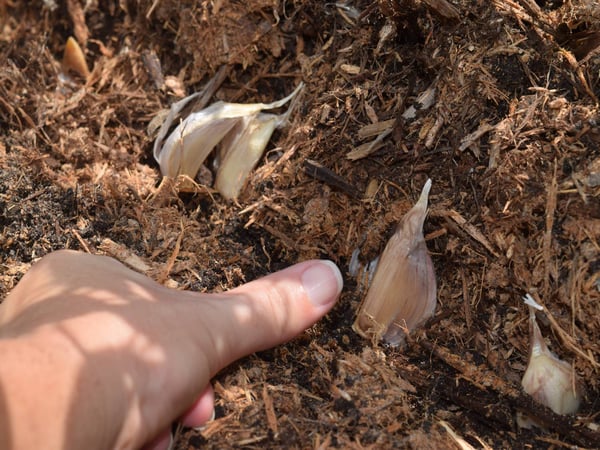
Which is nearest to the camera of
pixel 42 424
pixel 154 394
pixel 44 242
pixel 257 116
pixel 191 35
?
pixel 42 424

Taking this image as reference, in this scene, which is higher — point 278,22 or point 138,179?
point 278,22

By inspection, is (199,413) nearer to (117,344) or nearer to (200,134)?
(117,344)

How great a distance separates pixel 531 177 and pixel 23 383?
1080mm

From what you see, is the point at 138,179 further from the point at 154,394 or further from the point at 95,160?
the point at 154,394

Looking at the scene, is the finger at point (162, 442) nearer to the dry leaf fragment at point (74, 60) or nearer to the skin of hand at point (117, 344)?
the skin of hand at point (117, 344)

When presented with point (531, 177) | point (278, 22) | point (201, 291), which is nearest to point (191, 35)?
point (278, 22)

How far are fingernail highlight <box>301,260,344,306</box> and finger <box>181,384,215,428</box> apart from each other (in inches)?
12.2

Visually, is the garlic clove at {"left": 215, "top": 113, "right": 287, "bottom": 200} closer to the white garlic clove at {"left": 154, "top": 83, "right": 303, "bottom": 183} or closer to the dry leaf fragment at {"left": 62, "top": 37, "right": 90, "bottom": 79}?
the white garlic clove at {"left": 154, "top": 83, "right": 303, "bottom": 183}

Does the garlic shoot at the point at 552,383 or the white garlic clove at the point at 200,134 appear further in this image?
the white garlic clove at the point at 200,134

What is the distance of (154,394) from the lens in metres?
1.02

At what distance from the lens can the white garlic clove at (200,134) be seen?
5.15 ft

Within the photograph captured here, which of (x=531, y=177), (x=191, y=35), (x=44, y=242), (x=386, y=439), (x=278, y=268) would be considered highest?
(x=191, y=35)

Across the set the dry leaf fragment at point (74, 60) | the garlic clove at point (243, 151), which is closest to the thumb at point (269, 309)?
the garlic clove at point (243, 151)

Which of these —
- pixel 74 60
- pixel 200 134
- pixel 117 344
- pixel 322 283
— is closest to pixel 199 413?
pixel 117 344
